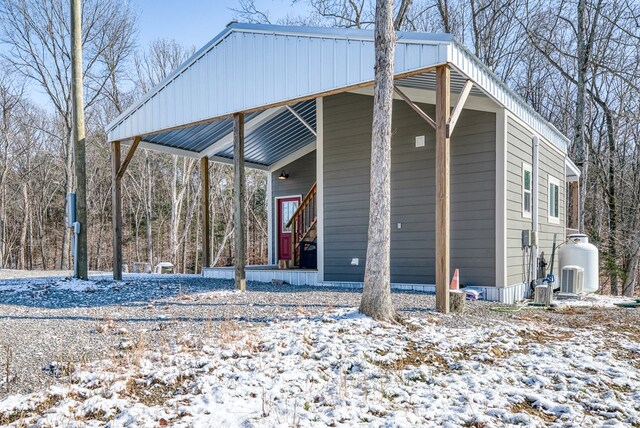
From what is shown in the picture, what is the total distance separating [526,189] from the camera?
7.59 metres

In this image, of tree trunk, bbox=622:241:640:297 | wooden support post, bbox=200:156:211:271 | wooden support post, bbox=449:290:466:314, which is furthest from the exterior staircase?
tree trunk, bbox=622:241:640:297

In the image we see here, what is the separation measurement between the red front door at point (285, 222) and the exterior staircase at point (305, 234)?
1411 mm

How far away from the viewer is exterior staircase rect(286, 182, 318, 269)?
9297mm

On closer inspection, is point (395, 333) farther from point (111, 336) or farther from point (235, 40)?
point (235, 40)

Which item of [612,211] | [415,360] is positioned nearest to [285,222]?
[415,360]

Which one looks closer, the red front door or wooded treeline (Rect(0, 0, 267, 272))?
the red front door

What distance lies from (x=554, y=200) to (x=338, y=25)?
954 centimetres

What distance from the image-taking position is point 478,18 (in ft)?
48.5

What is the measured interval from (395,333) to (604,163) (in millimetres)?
14542

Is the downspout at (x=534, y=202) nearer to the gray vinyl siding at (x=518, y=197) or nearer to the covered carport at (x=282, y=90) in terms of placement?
the gray vinyl siding at (x=518, y=197)

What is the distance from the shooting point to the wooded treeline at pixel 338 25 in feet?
42.6

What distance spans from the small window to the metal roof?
88cm

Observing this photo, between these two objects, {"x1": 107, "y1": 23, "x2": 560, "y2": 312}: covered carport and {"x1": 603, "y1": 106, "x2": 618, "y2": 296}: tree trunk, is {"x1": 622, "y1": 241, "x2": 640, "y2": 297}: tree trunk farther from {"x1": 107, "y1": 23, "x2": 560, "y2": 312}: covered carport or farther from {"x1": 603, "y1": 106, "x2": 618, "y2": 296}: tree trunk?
{"x1": 107, "y1": 23, "x2": 560, "y2": 312}: covered carport

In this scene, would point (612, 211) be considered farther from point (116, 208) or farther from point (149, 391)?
point (149, 391)
